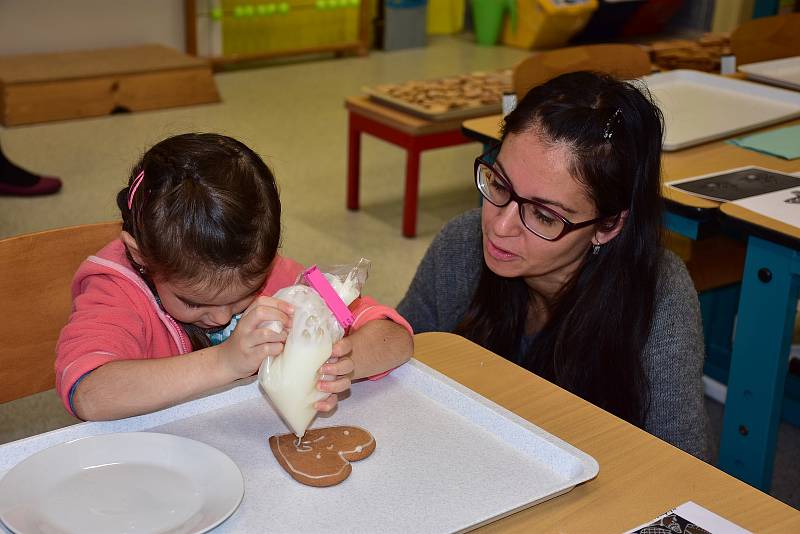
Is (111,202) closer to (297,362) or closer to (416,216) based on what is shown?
(416,216)

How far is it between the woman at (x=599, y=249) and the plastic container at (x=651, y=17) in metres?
5.60

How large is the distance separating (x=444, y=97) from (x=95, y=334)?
8.44 ft

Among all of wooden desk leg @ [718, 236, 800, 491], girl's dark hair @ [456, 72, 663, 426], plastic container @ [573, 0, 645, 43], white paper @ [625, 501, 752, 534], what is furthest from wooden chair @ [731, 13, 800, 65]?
plastic container @ [573, 0, 645, 43]

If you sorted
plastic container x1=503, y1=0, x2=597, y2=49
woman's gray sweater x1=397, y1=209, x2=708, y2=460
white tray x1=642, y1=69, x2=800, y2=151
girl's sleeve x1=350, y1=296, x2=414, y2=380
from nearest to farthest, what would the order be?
girl's sleeve x1=350, y1=296, x2=414, y2=380
woman's gray sweater x1=397, y1=209, x2=708, y2=460
white tray x1=642, y1=69, x2=800, y2=151
plastic container x1=503, y1=0, x2=597, y2=49

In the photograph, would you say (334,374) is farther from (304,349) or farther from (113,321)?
(113,321)

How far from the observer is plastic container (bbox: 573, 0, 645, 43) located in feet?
21.3

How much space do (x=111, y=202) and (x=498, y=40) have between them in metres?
3.67

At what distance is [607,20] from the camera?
21.7ft

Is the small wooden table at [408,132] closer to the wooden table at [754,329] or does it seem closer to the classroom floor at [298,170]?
the classroom floor at [298,170]

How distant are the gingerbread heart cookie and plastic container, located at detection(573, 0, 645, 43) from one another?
583cm

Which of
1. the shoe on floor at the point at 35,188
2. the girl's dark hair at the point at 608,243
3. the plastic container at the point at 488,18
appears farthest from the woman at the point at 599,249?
the plastic container at the point at 488,18

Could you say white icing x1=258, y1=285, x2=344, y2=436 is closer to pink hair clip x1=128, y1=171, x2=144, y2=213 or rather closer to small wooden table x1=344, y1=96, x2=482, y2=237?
pink hair clip x1=128, y1=171, x2=144, y2=213

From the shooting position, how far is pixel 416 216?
3.54 metres

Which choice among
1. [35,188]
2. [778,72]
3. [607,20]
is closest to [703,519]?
[778,72]
